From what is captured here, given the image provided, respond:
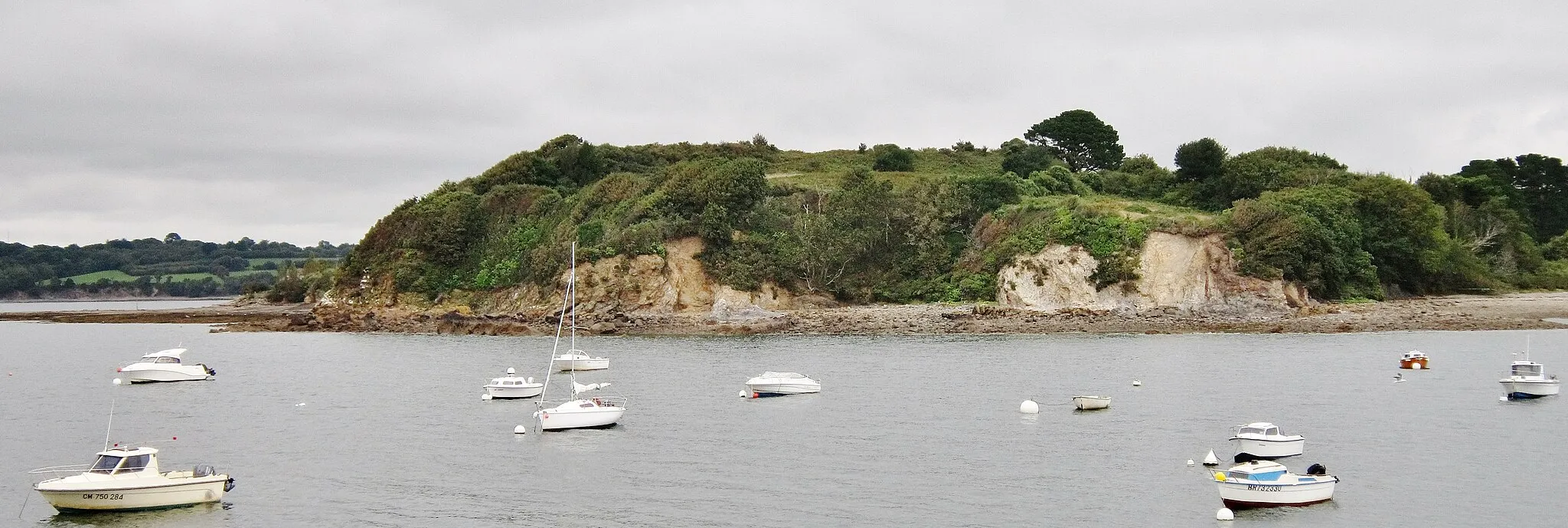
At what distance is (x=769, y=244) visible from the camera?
93.6 m

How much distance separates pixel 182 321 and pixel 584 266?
45914 millimetres

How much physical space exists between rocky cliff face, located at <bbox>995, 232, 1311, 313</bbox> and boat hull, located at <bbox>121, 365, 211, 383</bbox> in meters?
47.8

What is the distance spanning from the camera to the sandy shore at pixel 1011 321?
3024 inches

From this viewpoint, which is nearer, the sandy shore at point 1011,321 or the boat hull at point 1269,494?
the boat hull at point 1269,494

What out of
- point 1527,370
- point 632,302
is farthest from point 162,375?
point 1527,370

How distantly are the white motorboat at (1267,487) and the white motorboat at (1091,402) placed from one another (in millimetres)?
15160

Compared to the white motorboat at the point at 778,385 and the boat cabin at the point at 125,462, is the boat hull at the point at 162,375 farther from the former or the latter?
the boat cabin at the point at 125,462

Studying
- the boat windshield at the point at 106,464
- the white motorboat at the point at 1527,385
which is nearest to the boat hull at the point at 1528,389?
the white motorboat at the point at 1527,385

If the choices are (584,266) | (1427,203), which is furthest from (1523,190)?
(584,266)

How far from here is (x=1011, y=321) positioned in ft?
266

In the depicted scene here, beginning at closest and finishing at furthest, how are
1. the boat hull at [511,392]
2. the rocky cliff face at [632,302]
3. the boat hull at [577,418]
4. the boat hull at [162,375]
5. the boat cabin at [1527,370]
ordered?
the boat hull at [577,418], the boat cabin at [1527,370], the boat hull at [511,392], the boat hull at [162,375], the rocky cliff face at [632,302]

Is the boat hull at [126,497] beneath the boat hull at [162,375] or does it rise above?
beneath

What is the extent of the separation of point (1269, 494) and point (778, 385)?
24477mm

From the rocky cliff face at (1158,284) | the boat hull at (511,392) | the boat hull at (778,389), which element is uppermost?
the rocky cliff face at (1158,284)
